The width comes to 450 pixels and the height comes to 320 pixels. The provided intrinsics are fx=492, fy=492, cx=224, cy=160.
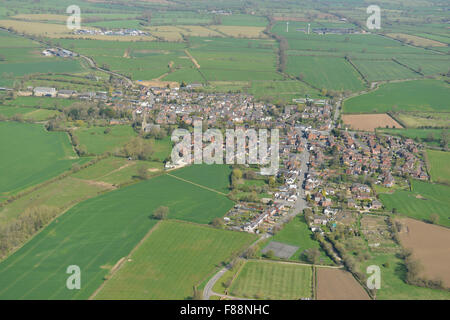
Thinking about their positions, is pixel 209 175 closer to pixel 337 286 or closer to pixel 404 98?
pixel 337 286

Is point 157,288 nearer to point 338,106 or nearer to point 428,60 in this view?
point 338,106

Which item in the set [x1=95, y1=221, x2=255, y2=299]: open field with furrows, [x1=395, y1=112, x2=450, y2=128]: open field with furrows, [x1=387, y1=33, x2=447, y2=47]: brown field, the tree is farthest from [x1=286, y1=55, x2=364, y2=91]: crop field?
[x1=95, y1=221, x2=255, y2=299]: open field with furrows

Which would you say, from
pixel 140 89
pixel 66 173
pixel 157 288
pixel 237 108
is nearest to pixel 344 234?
pixel 157 288

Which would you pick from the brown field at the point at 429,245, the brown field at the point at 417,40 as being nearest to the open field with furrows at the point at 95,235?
the brown field at the point at 429,245

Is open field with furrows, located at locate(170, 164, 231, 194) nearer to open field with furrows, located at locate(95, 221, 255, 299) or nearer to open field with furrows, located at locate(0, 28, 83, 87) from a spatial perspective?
open field with furrows, located at locate(95, 221, 255, 299)

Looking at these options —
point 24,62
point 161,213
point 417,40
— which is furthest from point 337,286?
point 417,40

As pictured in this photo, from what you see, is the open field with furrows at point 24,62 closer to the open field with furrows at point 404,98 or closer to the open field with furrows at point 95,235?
the open field with furrows at point 95,235
